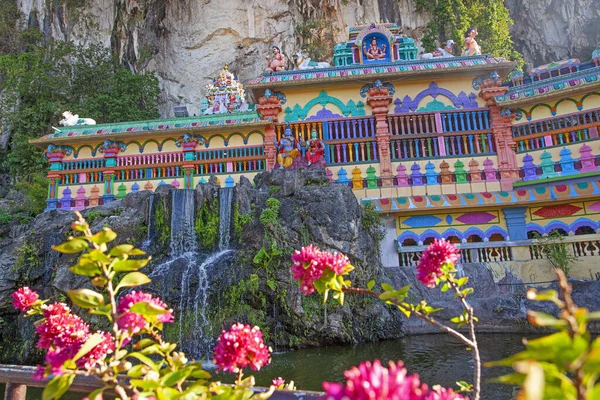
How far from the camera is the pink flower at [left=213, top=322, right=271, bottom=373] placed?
5.64 ft

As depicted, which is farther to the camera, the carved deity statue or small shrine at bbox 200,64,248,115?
small shrine at bbox 200,64,248,115

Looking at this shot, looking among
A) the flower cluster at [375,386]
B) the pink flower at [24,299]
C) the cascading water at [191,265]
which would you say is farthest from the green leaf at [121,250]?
the cascading water at [191,265]

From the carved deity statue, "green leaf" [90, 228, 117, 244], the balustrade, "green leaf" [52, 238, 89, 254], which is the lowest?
"green leaf" [52, 238, 89, 254]

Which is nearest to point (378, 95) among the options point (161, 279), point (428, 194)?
point (428, 194)

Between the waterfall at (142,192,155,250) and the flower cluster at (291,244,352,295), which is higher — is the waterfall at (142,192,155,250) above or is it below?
above

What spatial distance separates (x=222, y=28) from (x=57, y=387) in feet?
88.1

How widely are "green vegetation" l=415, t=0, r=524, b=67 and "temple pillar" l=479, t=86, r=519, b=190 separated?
7.77 metres

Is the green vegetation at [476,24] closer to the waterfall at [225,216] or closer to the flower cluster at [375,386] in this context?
the waterfall at [225,216]

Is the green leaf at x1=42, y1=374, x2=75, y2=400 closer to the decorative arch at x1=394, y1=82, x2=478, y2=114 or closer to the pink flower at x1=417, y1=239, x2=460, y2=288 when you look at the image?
the pink flower at x1=417, y1=239, x2=460, y2=288

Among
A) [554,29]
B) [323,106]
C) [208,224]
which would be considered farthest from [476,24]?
[208,224]

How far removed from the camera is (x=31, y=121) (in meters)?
20.8

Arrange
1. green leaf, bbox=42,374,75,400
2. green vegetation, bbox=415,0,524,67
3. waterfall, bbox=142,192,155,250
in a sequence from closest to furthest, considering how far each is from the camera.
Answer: green leaf, bbox=42,374,75,400 → waterfall, bbox=142,192,155,250 → green vegetation, bbox=415,0,524,67

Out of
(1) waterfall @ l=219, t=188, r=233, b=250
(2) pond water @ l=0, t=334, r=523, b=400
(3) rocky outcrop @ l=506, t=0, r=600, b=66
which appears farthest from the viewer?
(3) rocky outcrop @ l=506, t=0, r=600, b=66

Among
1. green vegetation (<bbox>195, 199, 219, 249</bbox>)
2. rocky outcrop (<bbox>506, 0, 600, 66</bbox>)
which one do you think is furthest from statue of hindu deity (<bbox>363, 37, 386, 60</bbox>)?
rocky outcrop (<bbox>506, 0, 600, 66</bbox>)
